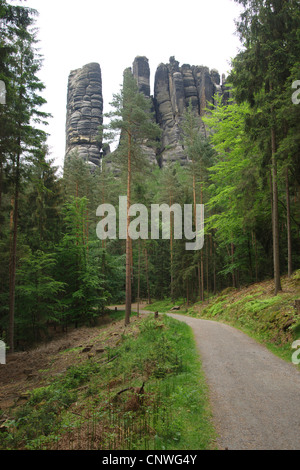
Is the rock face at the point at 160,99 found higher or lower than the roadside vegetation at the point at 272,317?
higher

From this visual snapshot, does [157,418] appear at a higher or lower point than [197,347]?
higher

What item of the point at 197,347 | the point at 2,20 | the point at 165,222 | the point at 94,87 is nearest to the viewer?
the point at 197,347

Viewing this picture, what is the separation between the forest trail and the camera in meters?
3.90

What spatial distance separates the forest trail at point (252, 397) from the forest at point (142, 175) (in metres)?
6.10

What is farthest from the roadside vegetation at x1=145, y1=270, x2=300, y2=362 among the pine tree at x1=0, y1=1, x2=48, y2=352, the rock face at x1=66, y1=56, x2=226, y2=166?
the rock face at x1=66, y1=56, x2=226, y2=166

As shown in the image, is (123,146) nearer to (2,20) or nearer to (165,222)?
(2,20)

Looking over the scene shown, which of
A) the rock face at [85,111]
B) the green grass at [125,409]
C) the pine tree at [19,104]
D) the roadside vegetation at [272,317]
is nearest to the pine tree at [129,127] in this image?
the pine tree at [19,104]

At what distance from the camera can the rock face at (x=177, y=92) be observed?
85.0m

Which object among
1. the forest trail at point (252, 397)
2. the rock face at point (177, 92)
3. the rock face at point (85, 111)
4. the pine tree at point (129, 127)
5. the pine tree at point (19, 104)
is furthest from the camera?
the rock face at point (177, 92)

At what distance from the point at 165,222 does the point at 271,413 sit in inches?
1266

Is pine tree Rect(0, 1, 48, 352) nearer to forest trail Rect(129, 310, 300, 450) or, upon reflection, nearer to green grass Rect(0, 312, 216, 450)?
green grass Rect(0, 312, 216, 450)

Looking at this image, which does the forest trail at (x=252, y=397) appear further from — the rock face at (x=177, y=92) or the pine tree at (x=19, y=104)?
the rock face at (x=177, y=92)

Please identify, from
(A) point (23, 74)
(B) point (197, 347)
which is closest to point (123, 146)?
(A) point (23, 74)

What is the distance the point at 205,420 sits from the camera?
4.54 metres
